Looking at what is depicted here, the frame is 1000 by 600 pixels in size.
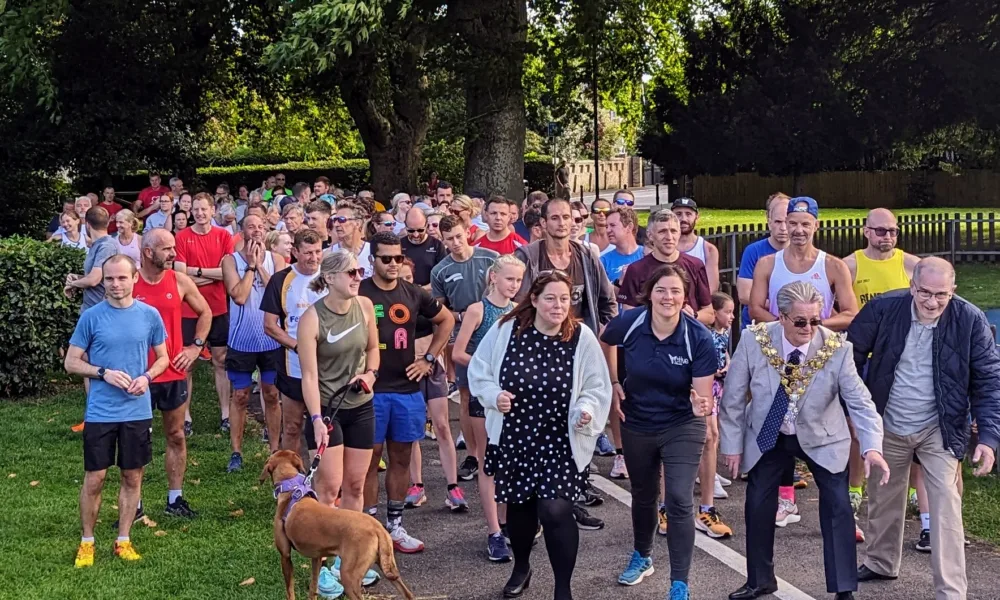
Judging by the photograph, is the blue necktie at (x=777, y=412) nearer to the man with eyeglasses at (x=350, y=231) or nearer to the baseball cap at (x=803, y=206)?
the baseball cap at (x=803, y=206)

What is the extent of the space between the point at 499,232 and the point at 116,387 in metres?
3.70

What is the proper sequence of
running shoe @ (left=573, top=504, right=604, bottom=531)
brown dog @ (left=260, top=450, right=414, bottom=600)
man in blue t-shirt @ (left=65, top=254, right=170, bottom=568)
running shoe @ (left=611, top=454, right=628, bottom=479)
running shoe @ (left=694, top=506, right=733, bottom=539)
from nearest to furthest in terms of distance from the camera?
brown dog @ (left=260, top=450, right=414, bottom=600) < man in blue t-shirt @ (left=65, top=254, right=170, bottom=568) < running shoe @ (left=694, top=506, right=733, bottom=539) < running shoe @ (left=573, top=504, right=604, bottom=531) < running shoe @ (left=611, top=454, right=628, bottom=479)

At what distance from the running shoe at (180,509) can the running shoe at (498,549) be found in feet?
7.21

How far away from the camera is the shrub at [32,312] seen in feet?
39.3

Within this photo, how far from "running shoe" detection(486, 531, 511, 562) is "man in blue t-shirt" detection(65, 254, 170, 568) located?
211 centimetres

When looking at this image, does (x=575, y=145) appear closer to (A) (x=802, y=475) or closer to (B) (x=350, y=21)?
(B) (x=350, y=21)

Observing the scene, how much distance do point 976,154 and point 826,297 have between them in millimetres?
36848

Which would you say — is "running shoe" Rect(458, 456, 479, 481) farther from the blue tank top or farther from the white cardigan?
the white cardigan

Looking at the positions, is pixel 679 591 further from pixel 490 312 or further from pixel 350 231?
pixel 350 231

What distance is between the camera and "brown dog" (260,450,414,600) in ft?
18.2

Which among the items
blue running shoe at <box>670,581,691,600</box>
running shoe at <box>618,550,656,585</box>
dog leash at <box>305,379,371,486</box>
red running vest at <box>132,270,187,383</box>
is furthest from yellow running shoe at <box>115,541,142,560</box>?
blue running shoe at <box>670,581,691,600</box>

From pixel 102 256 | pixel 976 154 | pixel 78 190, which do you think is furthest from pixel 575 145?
pixel 102 256

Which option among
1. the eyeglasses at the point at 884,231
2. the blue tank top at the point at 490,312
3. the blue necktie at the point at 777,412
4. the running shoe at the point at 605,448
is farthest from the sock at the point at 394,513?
the eyeglasses at the point at 884,231

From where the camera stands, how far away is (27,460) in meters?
9.45
